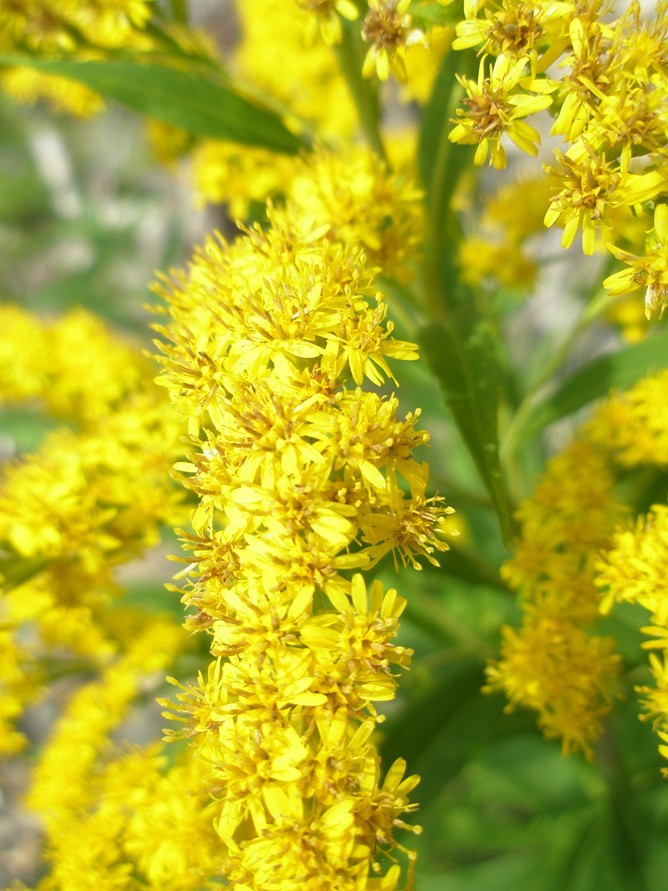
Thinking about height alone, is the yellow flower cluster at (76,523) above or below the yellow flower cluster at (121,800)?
above

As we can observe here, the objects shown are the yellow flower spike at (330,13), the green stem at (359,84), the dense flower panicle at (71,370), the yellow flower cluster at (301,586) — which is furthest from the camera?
the dense flower panicle at (71,370)

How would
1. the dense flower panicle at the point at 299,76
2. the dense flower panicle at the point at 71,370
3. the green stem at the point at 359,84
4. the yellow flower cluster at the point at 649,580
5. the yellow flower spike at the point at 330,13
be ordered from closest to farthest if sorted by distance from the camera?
the yellow flower cluster at the point at 649,580
the yellow flower spike at the point at 330,13
the green stem at the point at 359,84
the dense flower panicle at the point at 71,370
the dense flower panicle at the point at 299,76

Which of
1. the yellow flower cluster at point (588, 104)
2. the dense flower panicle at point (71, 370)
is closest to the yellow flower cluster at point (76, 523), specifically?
the dense flower panicle at point (71, 370)

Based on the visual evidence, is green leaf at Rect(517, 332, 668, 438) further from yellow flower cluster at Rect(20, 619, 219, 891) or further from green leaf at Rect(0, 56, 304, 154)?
yellow flower cluster at Rect(20, 619, 219, 891)

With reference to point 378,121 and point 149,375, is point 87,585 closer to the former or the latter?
point 149,375

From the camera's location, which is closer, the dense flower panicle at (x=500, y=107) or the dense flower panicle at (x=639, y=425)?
the dense flower panicle at (x=500, y=107)

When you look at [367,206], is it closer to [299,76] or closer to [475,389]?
[475,389]

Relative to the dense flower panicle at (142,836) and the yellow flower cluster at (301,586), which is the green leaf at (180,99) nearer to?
the yellow flower cluster at (301,586)

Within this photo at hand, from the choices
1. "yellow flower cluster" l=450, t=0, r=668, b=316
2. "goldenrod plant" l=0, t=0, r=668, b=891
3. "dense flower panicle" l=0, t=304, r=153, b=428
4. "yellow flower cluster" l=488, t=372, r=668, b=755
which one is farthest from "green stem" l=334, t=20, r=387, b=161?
"dense flower panicle" l=0, t=304, r=153, b=428
